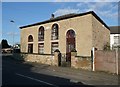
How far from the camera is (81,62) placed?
77.6 ft

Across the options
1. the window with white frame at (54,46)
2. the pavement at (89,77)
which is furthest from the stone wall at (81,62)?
the window with white frame at (54,46)

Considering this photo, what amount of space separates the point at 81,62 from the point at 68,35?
8.71 m

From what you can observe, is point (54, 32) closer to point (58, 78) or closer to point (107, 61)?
point (107, 61)

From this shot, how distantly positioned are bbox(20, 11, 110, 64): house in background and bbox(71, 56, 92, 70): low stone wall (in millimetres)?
3953

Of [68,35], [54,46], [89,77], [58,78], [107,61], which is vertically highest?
[68,35]

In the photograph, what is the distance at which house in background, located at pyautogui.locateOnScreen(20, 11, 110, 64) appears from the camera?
28.8m

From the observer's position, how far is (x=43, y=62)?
2908 cm

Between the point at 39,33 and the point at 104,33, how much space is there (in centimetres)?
1049

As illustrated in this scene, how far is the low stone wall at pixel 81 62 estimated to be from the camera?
22.9m

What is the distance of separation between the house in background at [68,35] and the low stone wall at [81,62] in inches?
156

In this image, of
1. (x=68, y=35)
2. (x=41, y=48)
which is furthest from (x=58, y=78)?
(x=41, y=48)

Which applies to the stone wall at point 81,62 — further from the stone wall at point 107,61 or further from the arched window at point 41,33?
the arched window at point 41,33

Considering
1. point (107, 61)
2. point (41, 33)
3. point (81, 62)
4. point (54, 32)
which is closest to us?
point (107, 61)

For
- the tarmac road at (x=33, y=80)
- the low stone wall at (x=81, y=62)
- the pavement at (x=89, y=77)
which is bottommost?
the pavement at (x=89, y=77)
